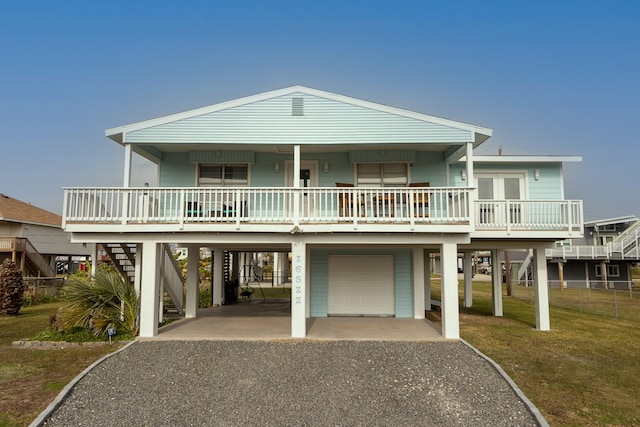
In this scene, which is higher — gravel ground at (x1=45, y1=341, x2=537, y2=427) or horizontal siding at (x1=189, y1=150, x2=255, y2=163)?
horizontal siding at (x1=189, y1=150, x2=255, y2=163)

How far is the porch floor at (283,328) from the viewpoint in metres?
9.84

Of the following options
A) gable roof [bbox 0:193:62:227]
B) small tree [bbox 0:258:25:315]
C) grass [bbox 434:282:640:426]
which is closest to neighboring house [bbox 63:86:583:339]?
grass [bbox 434:282:640:426]

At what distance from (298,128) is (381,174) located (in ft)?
12.0

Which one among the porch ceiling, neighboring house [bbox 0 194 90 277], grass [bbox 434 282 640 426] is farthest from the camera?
neighboring house [bbox 0 194 90 277]

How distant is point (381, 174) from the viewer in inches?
512

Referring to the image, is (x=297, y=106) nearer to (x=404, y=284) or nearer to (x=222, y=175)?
(x=222, y=175)

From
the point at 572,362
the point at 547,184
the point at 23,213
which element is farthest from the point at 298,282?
the point at 23,213

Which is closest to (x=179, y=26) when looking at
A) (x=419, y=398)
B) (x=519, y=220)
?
(x=519, y=220)

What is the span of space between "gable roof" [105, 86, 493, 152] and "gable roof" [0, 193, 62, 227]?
24.1 m

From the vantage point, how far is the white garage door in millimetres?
13375

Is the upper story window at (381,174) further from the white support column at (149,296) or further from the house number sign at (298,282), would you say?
the white support column at (149,296)

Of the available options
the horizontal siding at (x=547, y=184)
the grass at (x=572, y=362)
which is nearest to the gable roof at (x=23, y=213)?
the grass at (x=572, y=362)

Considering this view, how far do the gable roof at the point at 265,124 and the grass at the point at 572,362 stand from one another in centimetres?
563

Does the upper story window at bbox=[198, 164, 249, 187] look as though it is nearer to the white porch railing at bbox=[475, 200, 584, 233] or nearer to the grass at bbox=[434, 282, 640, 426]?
the white porch railing at bbox=[475, 200, 584, 233]
